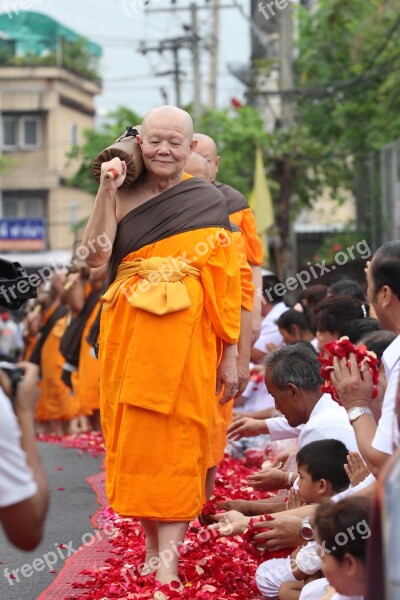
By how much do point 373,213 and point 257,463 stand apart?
1215 cm

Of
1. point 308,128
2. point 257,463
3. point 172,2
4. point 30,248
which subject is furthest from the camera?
point 30,248

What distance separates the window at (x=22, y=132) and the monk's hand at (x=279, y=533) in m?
46.4

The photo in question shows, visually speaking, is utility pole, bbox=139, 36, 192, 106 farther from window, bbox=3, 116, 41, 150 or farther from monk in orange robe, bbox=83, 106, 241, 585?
monk in orange robe, bbox=83, 106, 241, 585

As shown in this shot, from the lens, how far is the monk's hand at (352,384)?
13.0 ft

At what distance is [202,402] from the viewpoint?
5094 millimetres

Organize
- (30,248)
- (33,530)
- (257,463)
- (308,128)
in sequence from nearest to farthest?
(33,530)
(257,463)
(308,128)
(30,248)

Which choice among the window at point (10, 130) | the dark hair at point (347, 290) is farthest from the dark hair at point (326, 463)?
the window at point (10, 130)

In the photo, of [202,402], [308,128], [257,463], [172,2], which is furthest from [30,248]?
[202,402]

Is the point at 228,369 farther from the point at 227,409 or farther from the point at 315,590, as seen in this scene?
the point at 315,590

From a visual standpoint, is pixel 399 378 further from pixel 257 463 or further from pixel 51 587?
pixel 257 463

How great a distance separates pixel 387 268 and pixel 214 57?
29559mm

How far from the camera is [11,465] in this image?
2971mm

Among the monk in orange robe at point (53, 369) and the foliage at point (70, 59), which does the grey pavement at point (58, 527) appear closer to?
the monk in orange robe at point (53, 369)

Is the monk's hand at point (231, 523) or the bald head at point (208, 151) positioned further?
the bald head at point (208, 151)
